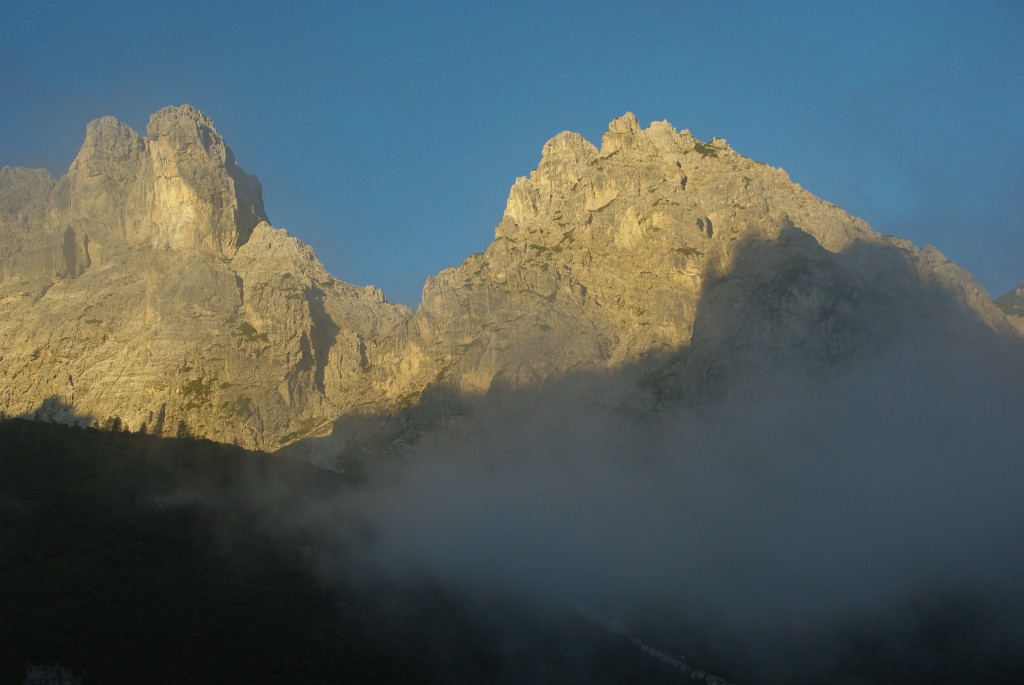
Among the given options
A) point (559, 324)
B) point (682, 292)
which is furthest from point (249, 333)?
point (682, 292)

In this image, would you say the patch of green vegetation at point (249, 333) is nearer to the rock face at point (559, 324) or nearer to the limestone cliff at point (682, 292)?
the rock face at point (559, 324)

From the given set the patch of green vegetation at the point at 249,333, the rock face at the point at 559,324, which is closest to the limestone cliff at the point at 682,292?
the rock face at the point at 559,324

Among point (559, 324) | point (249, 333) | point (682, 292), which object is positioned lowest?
point (249, 333)

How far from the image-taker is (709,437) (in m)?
159

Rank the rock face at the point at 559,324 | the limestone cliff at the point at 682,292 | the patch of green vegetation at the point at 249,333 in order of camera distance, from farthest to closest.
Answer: the patch of green vegetation at the point at 249,333 < the rock face at the point at 559,324 < the limestone cliff at the point at 682,292

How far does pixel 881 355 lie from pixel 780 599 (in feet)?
165

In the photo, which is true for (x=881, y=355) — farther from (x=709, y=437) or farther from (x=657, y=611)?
(x=657, y=611)

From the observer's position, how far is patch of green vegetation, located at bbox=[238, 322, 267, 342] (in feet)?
626

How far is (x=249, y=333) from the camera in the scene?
192 meters

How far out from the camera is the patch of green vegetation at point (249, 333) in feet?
626

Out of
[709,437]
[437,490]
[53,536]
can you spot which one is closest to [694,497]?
[709,437]

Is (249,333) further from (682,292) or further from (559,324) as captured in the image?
(682,292)

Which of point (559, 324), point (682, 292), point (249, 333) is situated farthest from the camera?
point (249, 333)

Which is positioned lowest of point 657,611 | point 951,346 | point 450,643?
point 450,643
